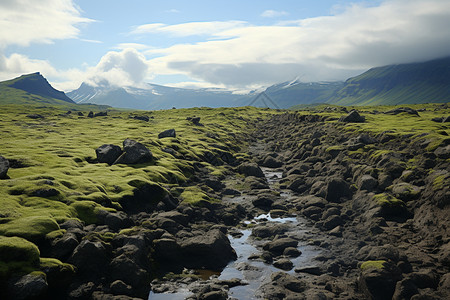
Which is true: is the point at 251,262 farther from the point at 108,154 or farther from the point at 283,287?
the point at 108,154

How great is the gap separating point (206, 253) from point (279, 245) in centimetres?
829

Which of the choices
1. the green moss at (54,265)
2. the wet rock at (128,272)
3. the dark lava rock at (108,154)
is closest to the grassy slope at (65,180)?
the dark lava rock at (108,154)

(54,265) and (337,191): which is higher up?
(54,265)

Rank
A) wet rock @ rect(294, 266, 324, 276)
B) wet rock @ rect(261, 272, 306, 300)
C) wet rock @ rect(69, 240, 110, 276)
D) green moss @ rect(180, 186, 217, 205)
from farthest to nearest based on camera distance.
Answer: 1. green moss @ rect(180, 186, 217, 205)
2. wet rock @ rect(294, 266, 324, 276)
3. wet rock @ rect(69, 240, 110, 276)
4. wet rock @ rect(261, 272, 306, 300)

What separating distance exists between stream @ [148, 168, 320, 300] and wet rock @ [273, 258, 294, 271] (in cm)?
42

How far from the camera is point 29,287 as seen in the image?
75.2ft

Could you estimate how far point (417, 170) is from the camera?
45219 millimetres

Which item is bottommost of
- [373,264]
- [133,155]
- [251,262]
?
[251,262]

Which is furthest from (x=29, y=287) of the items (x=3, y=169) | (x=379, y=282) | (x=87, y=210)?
(x=379, y=282)

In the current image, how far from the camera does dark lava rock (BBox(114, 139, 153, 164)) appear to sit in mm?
58531

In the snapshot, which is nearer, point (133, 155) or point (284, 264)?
point (284, 264)

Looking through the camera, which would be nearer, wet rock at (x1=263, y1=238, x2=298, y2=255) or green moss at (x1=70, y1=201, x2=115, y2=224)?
green moss at (x1=70, y1=201, x2=115, y2=224)

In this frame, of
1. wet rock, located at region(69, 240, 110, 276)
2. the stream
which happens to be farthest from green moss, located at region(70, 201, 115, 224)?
the stream

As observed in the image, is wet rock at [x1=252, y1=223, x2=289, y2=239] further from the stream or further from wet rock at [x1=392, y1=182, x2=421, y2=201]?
wet rock at [x1=392, y1=182, x2=421, y2=201]
